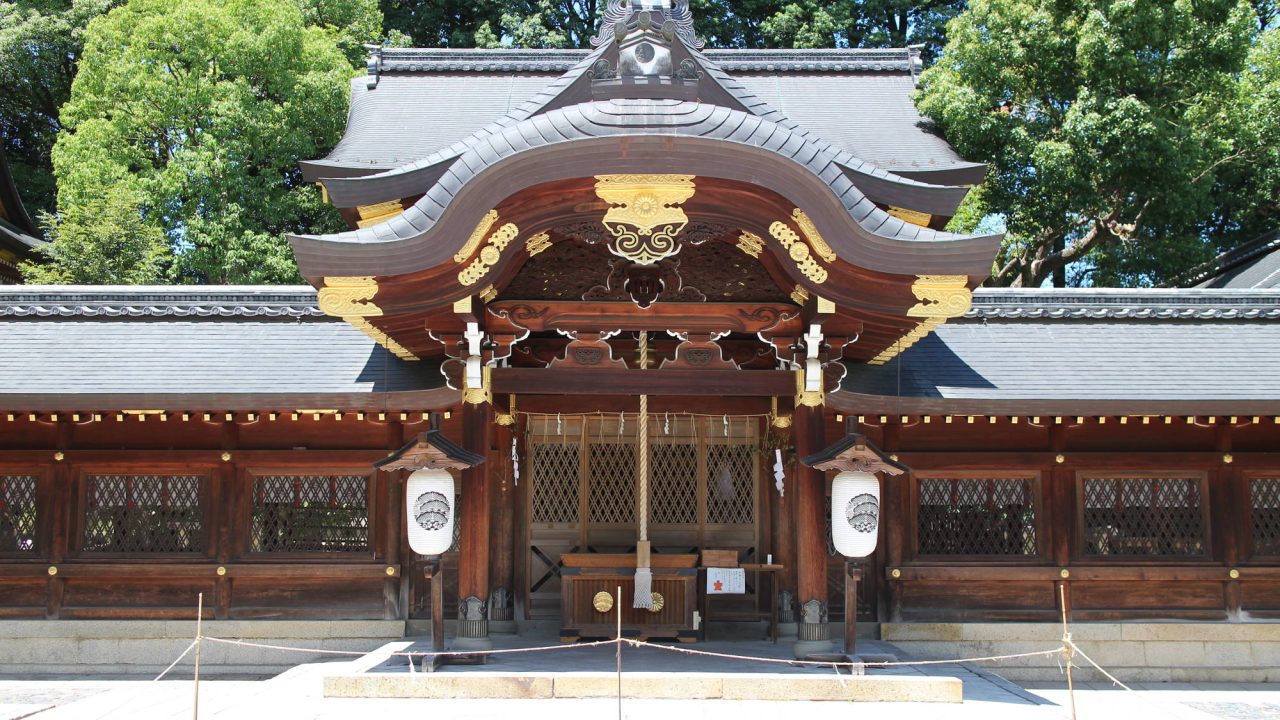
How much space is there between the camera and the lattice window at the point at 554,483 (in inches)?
435

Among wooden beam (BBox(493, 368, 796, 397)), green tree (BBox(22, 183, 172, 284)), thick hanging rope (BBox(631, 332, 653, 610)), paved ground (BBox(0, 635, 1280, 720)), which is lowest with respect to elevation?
paved ground (BBox(0, 635, 1280, 720))

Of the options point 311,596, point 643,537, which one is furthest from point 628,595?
point 311,596

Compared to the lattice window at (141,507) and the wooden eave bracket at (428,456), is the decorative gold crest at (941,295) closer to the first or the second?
the wooden eave bracket at (428,456)

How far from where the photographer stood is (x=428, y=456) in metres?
8.50

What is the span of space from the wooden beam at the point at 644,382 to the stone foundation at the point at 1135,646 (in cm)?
284

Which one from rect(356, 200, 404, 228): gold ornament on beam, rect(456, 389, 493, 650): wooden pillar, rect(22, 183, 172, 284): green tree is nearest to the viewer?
rect(456, 389, 493, 650): wooden pillar

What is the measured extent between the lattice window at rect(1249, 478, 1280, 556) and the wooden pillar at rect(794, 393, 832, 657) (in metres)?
4.66

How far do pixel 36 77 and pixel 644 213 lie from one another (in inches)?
947

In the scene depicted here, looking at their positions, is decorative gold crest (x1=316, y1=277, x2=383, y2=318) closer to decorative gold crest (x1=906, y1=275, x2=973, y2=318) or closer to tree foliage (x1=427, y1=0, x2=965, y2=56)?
decorative gold crest (x1=906, y1=275, x2=973, y2=318)

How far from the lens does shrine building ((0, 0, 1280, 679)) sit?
352 inches

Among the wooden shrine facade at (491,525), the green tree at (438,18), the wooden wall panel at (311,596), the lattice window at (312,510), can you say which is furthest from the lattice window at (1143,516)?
the green tree at (438,18)

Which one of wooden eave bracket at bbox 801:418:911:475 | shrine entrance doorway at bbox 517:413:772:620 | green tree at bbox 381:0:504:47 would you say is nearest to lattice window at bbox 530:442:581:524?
shrine entrance doorway at bbox 517:413:772:620

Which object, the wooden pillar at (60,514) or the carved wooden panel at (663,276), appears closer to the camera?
the carved wooden panel at (663,276)

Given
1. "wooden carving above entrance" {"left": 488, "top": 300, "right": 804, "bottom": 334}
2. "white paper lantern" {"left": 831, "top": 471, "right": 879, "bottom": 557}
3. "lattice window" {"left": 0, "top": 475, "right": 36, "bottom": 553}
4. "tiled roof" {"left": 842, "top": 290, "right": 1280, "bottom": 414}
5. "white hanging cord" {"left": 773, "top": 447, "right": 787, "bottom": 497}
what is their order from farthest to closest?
"lattice window" {"left": 0, "top": 475, "right": 36, "bottom": 553} → "white hanging cord" {"left": 773, "top": 447, "right": 787, "bottom": 497} → "tiled roof" {"left": 842, "top": 290, "right": 1280, "bottom": 414} → "wooden carving above entrance" {"left": 488, "top": 300, "right": 804, "bottom": 334} → "white paper lantern" {"left": 831, "top": 471, "right": 879, "bottom": 557}
